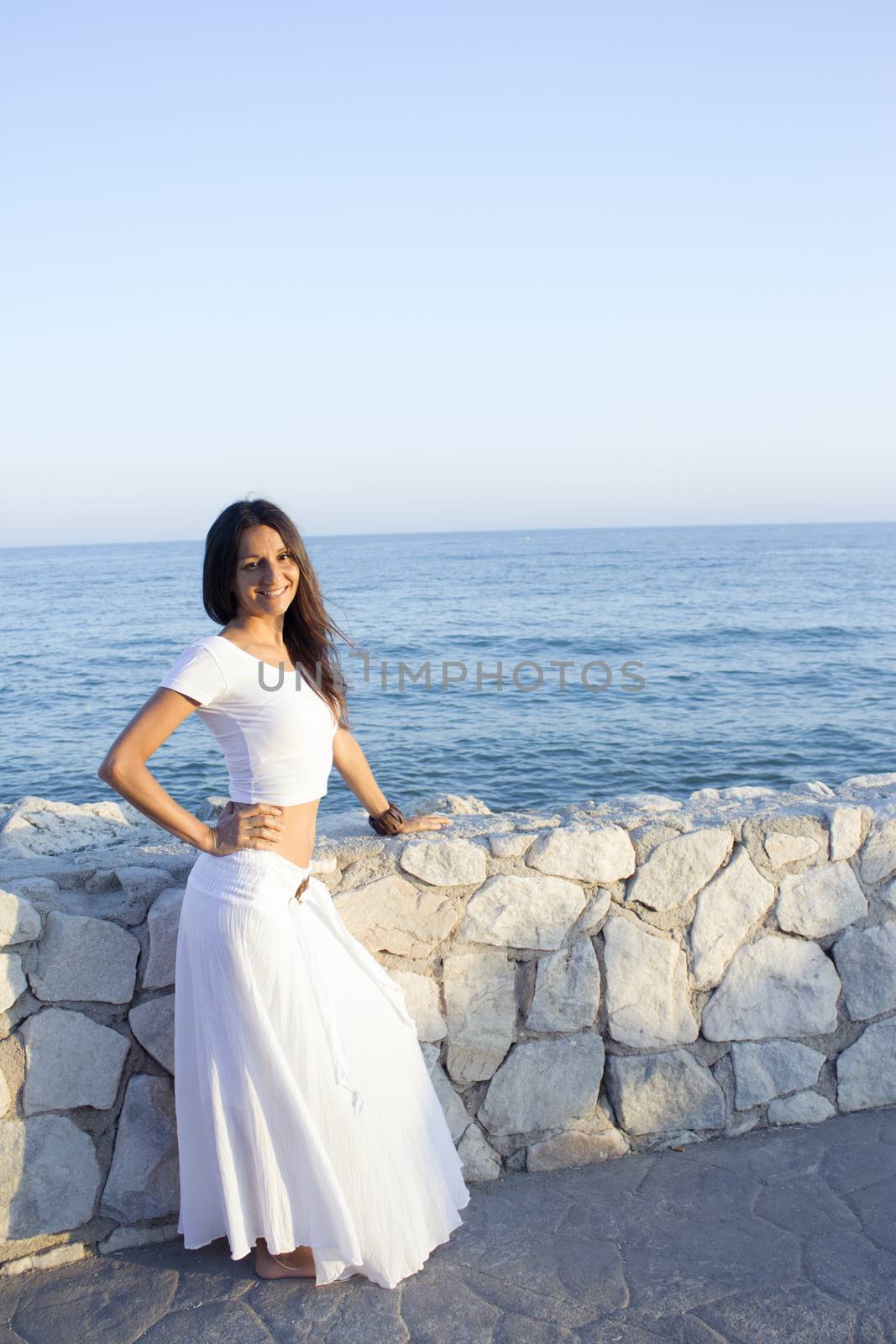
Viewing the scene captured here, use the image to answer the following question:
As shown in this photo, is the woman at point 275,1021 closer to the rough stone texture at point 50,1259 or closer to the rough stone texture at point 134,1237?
the rough stone texture at point 134,1237

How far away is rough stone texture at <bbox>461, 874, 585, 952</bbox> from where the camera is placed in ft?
9.40

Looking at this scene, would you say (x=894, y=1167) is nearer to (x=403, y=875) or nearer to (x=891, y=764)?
(x=403, y=875)

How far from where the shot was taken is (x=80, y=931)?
8.56 ft

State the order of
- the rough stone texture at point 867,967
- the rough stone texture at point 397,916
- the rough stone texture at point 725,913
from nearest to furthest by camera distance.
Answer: the rough stone texture at point 397,916 → the rough stone texture at point 725,913 → the rough stone texture at point 867,967

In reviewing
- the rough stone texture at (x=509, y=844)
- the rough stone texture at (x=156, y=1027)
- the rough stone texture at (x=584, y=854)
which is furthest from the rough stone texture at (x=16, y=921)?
the rough stone texture at (x=584, y=854)

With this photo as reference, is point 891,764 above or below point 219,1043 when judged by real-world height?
below

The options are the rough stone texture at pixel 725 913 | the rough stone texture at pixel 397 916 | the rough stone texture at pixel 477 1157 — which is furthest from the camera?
the rough stone texture at pixel 725 913

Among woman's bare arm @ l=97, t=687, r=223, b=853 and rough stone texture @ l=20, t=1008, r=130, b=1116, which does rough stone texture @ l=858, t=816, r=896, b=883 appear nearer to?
woman's bare arm @ l=97, t=687, r=223, b=853

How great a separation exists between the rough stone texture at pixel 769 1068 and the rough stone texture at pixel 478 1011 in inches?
29.3

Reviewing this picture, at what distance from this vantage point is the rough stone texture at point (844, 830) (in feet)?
10.1

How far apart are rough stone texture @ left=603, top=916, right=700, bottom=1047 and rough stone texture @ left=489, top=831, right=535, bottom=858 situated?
1.13 ft

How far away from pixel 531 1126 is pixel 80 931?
140 cm

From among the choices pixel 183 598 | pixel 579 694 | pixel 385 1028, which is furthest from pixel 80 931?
pixel 183 598

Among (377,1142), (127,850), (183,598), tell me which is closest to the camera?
(377,1142)
